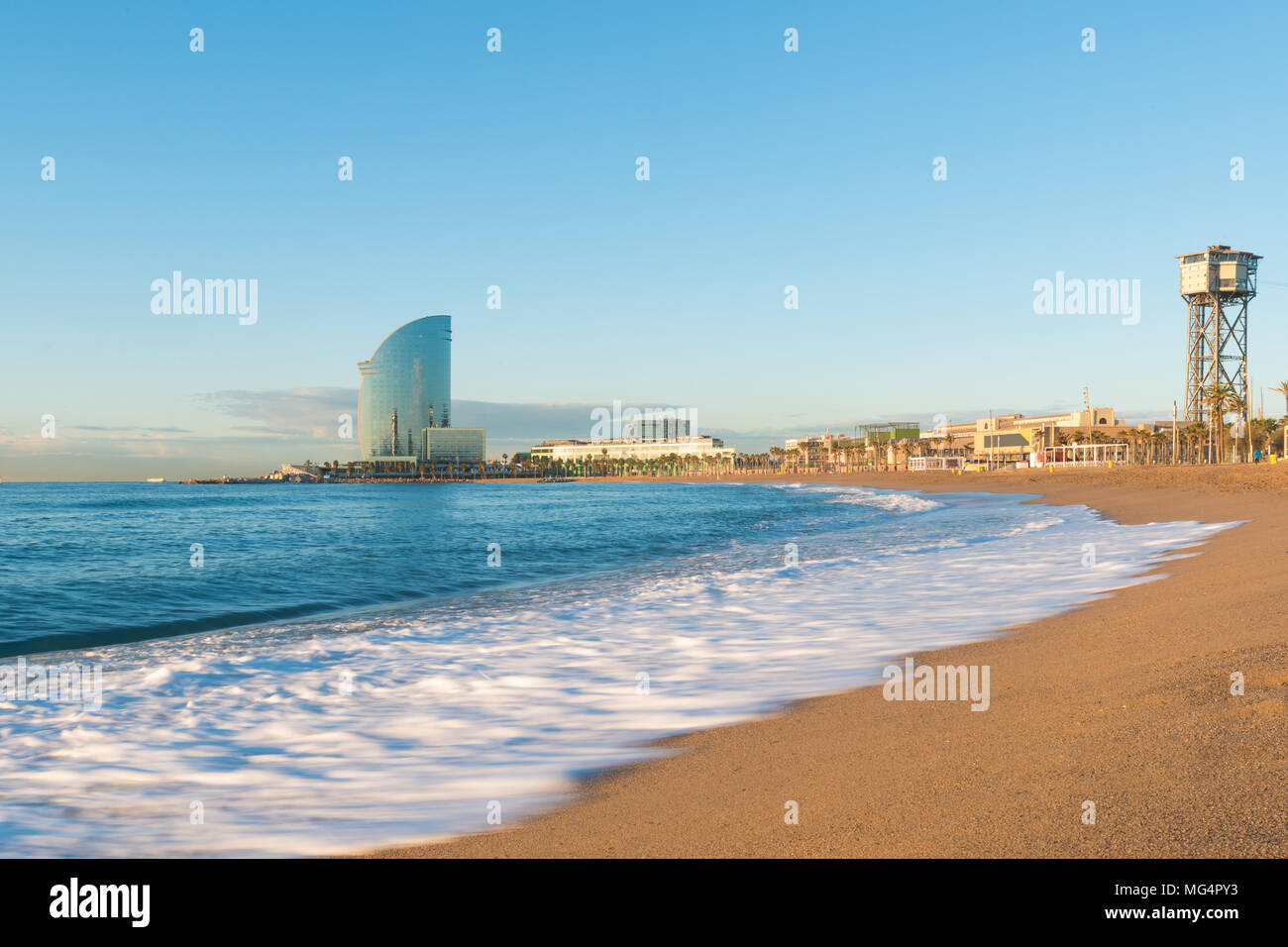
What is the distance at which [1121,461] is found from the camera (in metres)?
114

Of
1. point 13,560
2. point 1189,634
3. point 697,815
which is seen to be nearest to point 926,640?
point 1189,634

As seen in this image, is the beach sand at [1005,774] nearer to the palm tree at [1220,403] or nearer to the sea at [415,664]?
the sea at [415,664]

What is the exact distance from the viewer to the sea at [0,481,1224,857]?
17.0 ft

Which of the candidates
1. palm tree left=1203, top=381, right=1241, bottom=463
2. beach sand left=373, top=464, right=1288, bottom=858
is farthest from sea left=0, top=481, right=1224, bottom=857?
palm tree left=1203, top=381, right=1241, bottom=463

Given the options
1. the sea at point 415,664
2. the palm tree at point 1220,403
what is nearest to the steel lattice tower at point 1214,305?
the palm tree at point 1220,403

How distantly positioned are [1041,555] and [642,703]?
12688 millimetres

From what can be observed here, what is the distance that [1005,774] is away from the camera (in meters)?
4.50

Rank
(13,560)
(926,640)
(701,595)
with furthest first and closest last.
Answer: (13,560)
(701,595)
(926,640)

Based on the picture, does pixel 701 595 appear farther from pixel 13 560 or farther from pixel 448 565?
pixel 13 560

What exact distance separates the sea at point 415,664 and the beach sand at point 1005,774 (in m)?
0.55

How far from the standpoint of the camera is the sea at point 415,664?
5.20 metres

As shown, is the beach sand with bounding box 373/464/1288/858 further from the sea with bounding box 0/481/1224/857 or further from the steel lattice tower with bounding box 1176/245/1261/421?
the steel lattice tower with bounding box 1176/245/1261/421
